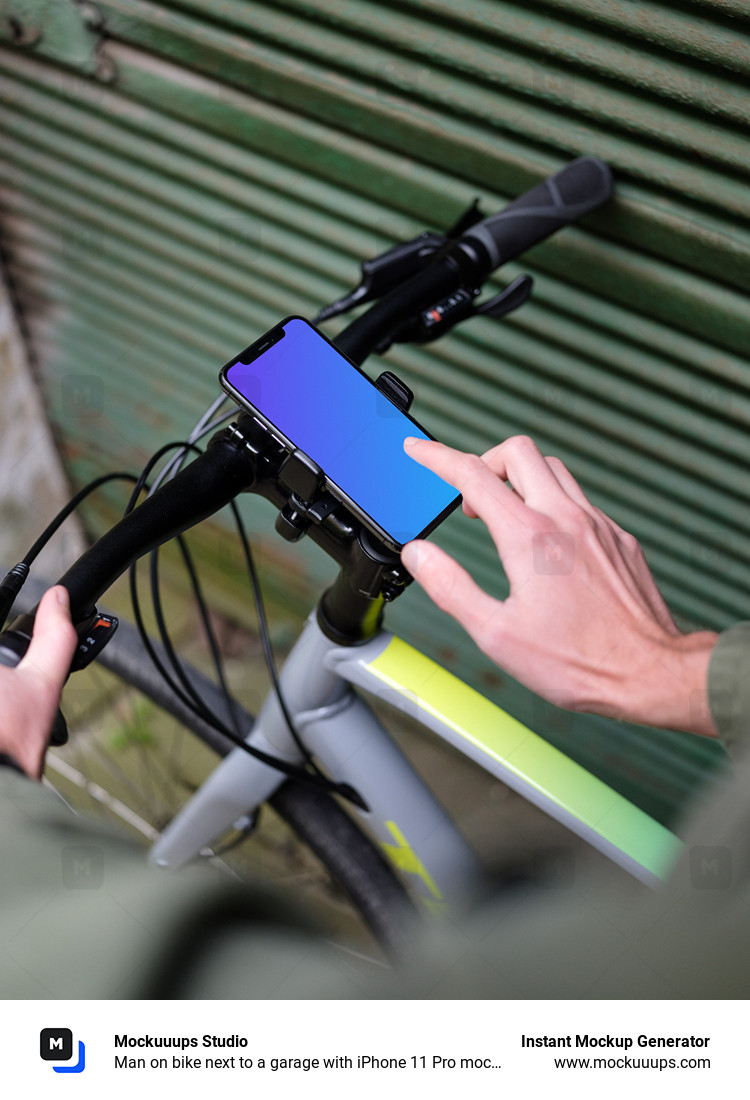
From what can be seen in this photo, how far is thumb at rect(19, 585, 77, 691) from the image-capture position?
82 cm

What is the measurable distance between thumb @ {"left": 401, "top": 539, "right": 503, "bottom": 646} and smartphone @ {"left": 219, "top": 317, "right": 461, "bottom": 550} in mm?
65

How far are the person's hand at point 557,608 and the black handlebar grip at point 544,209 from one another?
0.44m

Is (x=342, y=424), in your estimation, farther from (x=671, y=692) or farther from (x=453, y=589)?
(x=671, y=692)

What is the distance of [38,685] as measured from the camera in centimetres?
81

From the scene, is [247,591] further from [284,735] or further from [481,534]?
[284,735]

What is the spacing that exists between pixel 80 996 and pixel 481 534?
1537mm

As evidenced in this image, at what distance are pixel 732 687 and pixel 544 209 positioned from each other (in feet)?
2.75

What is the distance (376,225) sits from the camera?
1.88 m

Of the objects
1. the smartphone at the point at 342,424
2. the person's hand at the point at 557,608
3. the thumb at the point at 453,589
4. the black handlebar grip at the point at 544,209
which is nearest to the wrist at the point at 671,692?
the person's hand at the point at 557,608

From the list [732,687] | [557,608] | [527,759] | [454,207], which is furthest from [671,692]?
[454,207]
